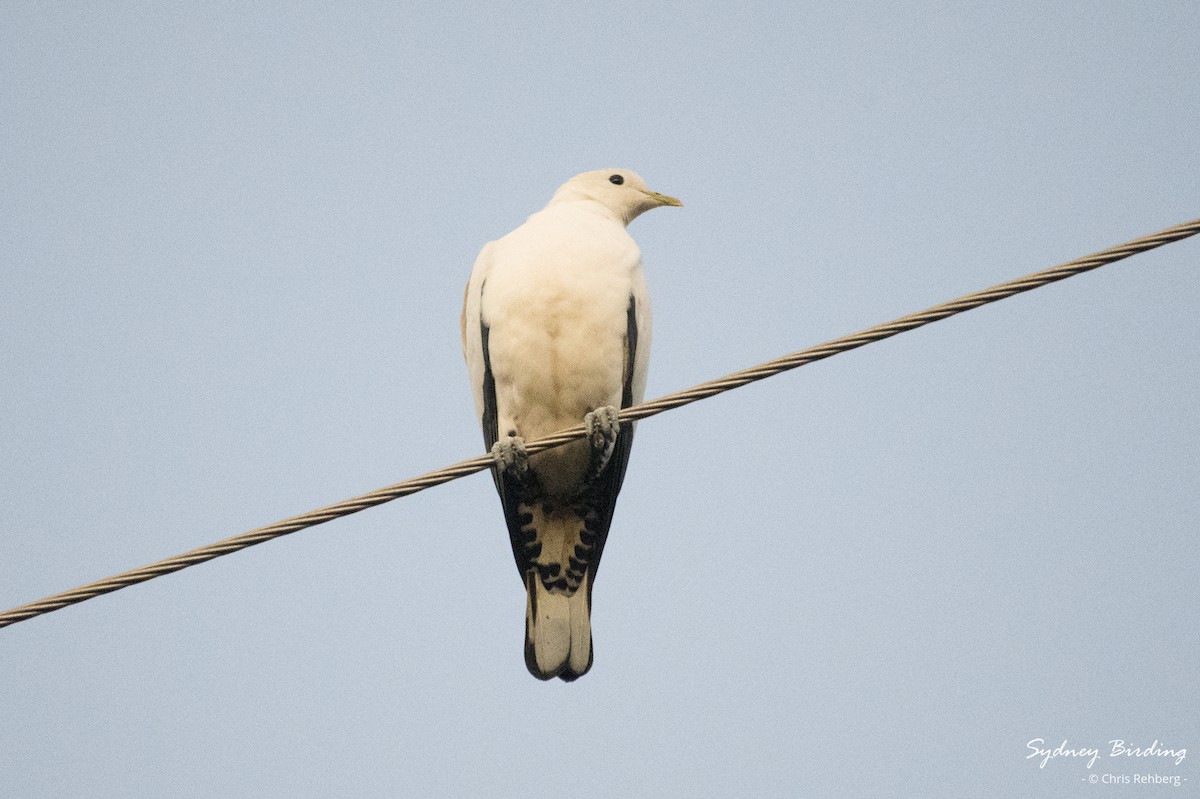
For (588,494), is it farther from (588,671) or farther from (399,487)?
(399,487)

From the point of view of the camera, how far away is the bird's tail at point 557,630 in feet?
17.5

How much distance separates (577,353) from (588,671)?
1337mm

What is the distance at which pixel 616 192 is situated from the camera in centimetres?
668

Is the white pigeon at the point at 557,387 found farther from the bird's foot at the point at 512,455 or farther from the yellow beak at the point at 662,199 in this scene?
the yellow beak at the point at 662,199

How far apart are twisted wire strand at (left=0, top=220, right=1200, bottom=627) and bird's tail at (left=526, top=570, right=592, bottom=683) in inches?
66.4

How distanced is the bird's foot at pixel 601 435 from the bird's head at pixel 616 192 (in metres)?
1.71

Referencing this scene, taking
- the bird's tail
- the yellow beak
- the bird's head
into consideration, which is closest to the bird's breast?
the bird's tail

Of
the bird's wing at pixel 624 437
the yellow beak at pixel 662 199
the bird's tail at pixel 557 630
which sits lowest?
the bird's tail at pixel 557 630

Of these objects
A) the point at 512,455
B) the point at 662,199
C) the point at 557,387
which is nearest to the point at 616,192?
the point at 662,199

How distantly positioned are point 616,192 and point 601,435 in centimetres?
208

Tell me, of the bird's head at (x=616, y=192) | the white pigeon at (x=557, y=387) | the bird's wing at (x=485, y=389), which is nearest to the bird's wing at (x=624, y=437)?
the white pigeon at (x=557, y=387)

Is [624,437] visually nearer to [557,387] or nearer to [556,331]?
[557,387]

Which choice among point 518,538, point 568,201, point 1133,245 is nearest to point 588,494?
point 518,538

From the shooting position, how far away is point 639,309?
5.44 metres
